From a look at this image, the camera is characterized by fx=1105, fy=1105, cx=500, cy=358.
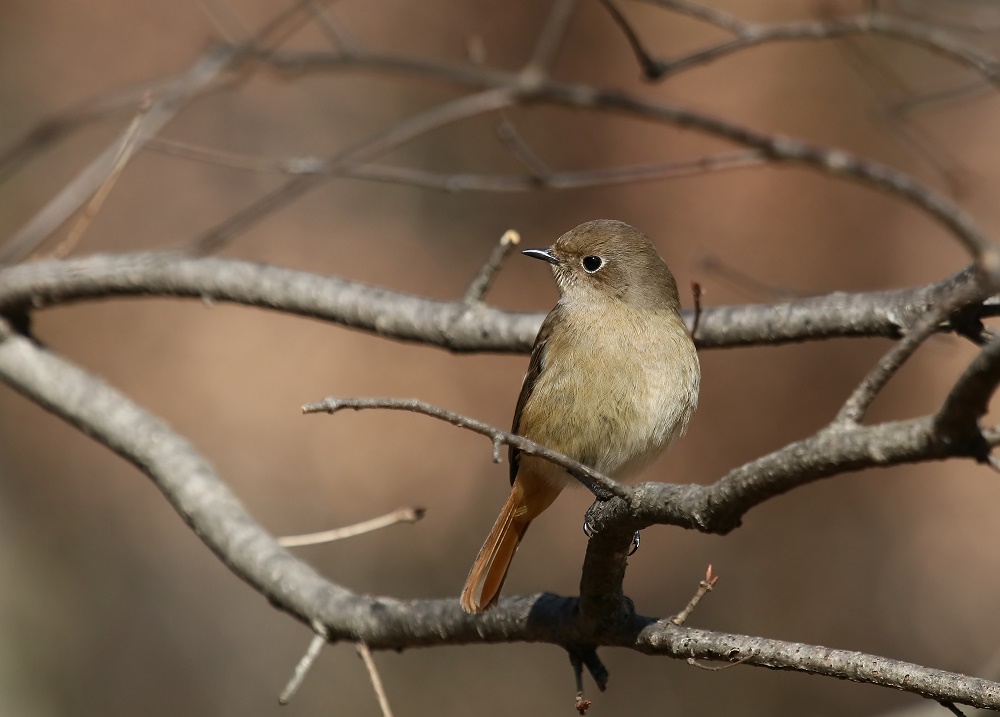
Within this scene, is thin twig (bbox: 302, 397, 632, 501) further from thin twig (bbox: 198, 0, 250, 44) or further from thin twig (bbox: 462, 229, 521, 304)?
thin twig (bbox: 198, 0, 250, 44)

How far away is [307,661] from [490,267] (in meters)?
1.29

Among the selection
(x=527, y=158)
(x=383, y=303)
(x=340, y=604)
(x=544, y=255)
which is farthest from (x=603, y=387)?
(x=527, y=158)

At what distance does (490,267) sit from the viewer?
3.44 m

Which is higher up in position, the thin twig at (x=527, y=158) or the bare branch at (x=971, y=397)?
the thin twig at (x=527, y=158)

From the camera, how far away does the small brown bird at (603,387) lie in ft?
10.8

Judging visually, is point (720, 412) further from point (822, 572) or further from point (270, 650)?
point (270, 650)

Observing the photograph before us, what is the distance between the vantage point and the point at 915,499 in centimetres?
784

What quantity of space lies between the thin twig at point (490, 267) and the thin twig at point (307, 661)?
112 centimetres

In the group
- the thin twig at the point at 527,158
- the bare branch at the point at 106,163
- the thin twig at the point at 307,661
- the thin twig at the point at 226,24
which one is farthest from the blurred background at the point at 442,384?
the thin twig at the point at 307,661

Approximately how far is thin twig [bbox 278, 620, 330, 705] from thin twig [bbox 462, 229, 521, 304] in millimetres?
1117

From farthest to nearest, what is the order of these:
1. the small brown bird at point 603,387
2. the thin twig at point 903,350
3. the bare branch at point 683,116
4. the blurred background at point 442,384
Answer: the blurred background at point 442,384
the bare branch at point 683,116
the small brown bird at point 603,387
the thin twig at point 903,350

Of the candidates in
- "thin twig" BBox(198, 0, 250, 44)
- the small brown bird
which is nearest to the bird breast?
the small brown bird

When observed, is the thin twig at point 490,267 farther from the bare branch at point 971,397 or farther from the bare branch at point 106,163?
the bare branch at point 971,397

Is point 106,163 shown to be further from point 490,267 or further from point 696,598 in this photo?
point 696,598
